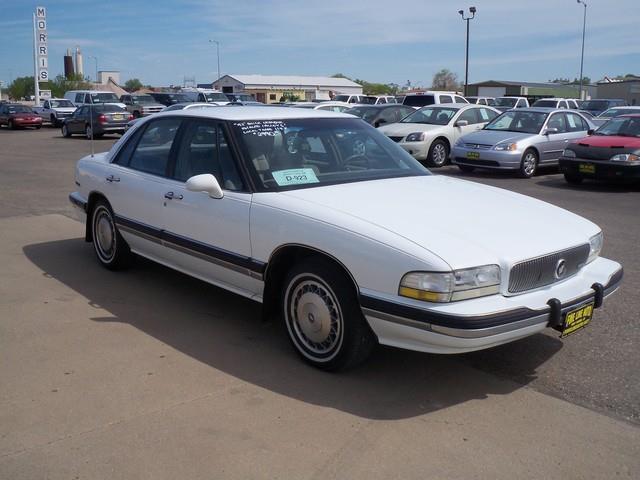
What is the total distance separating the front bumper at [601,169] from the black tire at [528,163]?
111cm

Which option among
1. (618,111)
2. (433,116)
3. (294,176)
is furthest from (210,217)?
(618,111)

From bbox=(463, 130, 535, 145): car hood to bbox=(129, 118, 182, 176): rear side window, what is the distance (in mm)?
9935

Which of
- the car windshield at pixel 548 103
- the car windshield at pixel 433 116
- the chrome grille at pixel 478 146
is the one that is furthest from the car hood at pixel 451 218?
the car windshield at pixel 548 103

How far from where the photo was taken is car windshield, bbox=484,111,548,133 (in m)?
15.0

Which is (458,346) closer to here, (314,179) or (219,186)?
(314,179)

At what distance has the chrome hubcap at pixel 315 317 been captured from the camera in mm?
4090

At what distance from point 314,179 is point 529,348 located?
193 centimetres

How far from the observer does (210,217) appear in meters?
4.79

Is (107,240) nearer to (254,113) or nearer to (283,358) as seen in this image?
(254,113)

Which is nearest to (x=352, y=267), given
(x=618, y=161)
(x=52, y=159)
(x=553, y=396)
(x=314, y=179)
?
(x=314, y=179)

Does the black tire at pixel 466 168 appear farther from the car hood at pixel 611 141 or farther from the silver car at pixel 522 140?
the car hood at pixel 611 141

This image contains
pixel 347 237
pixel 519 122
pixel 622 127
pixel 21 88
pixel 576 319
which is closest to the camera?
pixel 347 237

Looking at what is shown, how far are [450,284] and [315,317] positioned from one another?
995 mm

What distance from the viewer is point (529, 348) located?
4.66 metres
